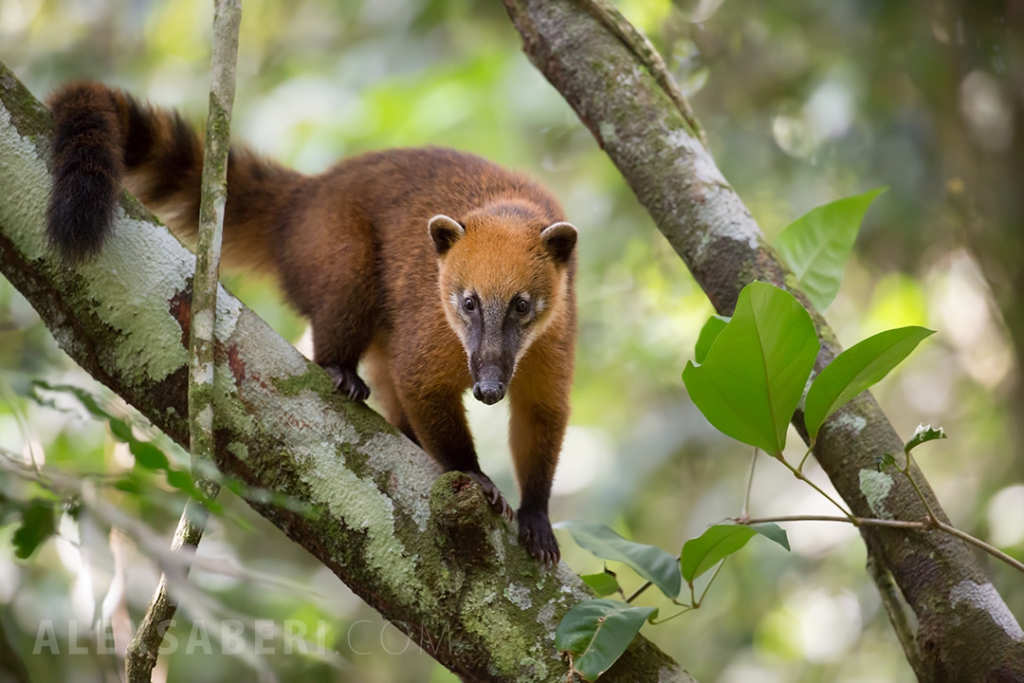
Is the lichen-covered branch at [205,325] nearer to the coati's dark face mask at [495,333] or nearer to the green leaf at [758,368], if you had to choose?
the coati's dark face mask at [495,333]

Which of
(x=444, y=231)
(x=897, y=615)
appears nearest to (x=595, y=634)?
(x=897, y=615)

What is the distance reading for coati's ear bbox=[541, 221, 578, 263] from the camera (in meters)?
3.82

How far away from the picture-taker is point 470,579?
263cm

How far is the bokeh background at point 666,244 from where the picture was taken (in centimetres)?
571

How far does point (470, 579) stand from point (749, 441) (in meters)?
0.97

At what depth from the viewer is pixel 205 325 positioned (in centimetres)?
263

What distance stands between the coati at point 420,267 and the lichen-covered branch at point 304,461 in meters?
0.53

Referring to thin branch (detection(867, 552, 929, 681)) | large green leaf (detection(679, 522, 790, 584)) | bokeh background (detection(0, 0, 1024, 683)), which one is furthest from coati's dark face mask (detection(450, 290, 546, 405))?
bokeh background (detection(0, 0, 1024, 683))

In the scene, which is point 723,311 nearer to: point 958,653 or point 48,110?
point 958,653

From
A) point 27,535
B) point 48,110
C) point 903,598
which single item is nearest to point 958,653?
point 903,598

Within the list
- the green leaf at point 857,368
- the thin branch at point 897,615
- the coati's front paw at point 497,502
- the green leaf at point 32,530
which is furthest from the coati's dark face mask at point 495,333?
the green leaf at point 32,530

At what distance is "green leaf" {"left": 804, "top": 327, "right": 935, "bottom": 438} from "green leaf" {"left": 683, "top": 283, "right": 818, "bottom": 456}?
3.0 inches

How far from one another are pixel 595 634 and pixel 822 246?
1.80 metres

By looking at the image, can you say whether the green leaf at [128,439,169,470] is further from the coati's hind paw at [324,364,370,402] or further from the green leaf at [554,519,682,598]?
the coati's hind paw at [324,364,370,402]
